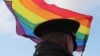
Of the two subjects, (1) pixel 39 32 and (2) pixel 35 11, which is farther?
(2) pixel 35 11

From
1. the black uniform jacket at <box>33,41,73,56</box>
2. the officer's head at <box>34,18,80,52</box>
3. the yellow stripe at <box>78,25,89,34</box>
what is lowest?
the yellow stripe at <box>78,25,89,34</box>

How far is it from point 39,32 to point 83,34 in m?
7.83

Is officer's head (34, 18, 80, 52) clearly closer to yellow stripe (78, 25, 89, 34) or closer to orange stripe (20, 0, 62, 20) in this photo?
yellow stripe (78, 25, 89, 34)

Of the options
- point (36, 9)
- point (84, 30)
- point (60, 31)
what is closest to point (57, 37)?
point (60, 31)

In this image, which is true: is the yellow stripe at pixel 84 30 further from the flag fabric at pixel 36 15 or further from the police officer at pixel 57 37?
the police officer at pixel 57 37

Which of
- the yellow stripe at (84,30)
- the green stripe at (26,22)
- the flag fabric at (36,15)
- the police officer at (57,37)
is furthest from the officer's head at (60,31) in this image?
the yellow stripe at (84,30)

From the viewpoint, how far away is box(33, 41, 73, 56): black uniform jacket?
14.4 ft

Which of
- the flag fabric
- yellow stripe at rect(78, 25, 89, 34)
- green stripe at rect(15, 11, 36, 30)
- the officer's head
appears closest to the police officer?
the officer's head

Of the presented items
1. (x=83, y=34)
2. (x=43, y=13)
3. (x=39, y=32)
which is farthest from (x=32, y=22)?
(x=39, y=32)

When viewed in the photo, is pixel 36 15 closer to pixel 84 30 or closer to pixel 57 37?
pixel 84 30

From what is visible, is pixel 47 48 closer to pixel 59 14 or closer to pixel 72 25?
pixel 72 25

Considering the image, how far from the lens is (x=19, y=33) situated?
40.4ft

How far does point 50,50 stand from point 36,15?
8677 mm

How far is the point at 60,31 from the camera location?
15.5 feet
